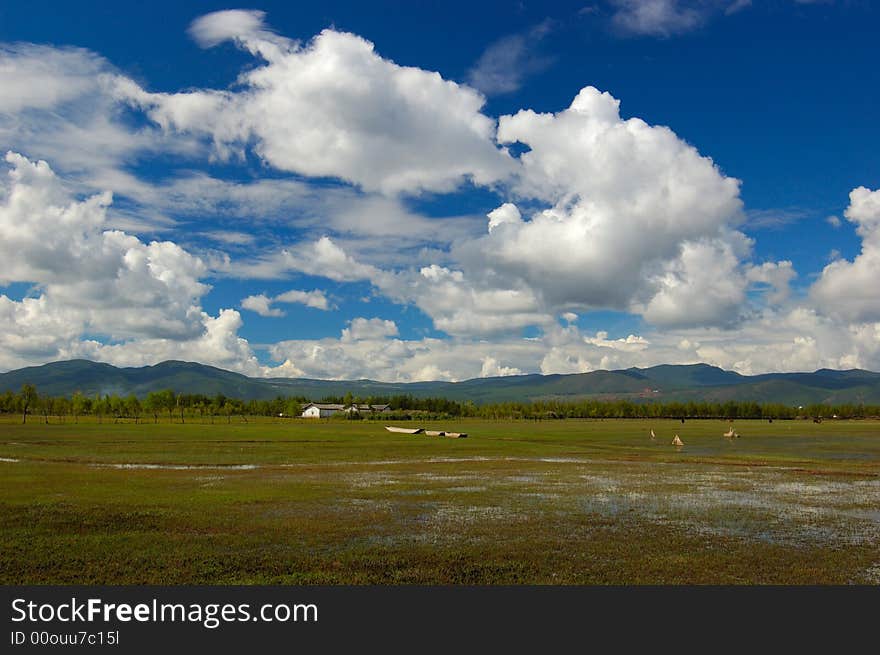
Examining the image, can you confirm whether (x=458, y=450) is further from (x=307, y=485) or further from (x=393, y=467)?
(x=307, y=485)

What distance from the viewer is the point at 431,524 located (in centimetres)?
2838

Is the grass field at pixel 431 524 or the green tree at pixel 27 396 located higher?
the green tree at pixel 27 396

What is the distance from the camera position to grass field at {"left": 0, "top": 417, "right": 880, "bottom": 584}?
2038 cm

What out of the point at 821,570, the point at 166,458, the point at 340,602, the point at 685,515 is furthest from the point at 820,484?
the point at 166,458

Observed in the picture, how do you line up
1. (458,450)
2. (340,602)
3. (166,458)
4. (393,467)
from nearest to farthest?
(340,602)
(393,467)
(166,458)
(458,450)

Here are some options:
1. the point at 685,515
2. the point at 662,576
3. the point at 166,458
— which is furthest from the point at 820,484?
the point at 166,458

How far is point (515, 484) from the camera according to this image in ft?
144

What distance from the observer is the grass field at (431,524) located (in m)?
20.4

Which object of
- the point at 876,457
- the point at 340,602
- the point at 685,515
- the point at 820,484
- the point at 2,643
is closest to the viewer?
the point at 2,643

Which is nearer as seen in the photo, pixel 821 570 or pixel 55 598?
pixel 55 598

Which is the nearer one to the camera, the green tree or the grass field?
the grass field

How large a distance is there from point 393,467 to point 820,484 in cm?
3219

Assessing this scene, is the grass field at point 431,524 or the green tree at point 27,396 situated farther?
the green tree at point 27,396

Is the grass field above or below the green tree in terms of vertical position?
below
